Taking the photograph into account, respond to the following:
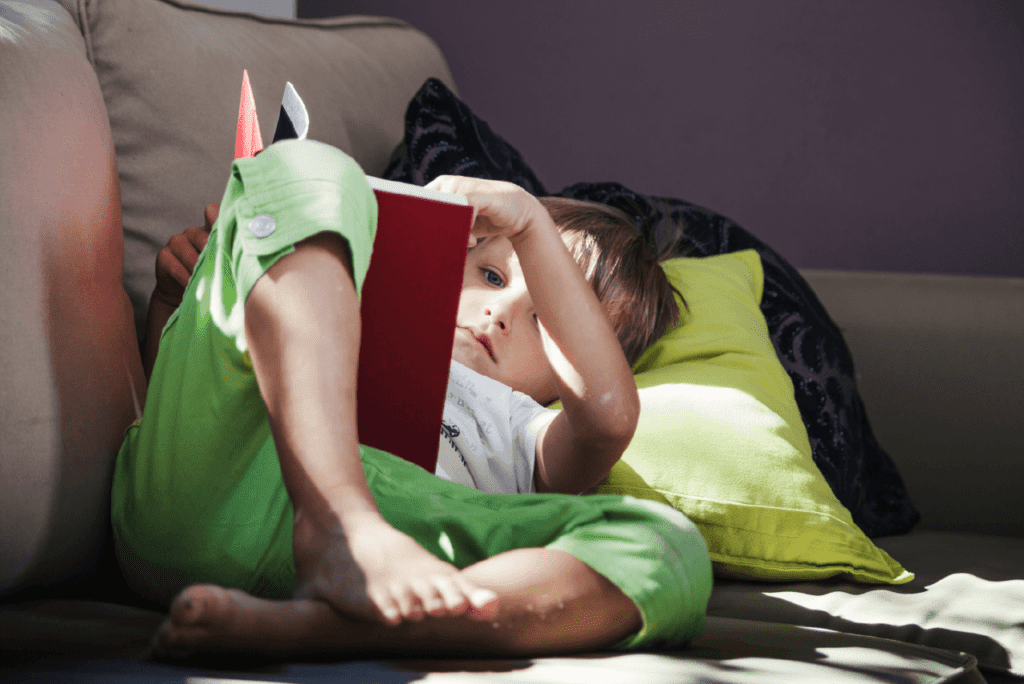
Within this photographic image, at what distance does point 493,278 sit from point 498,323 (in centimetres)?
6

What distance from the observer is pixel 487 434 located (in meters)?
0.86

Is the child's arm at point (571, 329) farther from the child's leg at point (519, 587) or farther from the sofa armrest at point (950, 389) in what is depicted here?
the sofa armrest at point (950, 389)

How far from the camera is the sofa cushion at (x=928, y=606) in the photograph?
70cm

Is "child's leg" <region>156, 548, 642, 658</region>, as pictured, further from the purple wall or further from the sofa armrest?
the purple wall

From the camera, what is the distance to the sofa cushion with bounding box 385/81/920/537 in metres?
1.08

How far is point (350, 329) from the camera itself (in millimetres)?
502

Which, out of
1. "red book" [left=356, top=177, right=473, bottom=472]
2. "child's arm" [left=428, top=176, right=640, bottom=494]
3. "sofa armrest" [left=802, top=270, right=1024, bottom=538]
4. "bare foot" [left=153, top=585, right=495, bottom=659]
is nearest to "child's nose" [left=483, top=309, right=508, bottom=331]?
"child's arm" [left=428, top=176, right=640, bottom=494]

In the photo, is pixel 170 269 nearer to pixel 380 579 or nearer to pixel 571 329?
pixel 571 329

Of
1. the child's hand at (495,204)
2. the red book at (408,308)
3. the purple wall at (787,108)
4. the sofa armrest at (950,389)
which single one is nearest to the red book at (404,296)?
the red book at (408,308)

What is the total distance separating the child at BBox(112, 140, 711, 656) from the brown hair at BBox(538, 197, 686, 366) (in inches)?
18.5

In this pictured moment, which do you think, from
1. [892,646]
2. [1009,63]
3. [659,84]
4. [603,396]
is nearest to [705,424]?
[603,396]

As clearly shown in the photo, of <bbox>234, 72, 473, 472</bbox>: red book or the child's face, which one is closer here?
<bbox>234, 72, 473, 472</bbox>: red book

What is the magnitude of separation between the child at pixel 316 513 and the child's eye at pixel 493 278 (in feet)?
1.13

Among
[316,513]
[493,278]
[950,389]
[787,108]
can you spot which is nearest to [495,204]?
[493,278]
